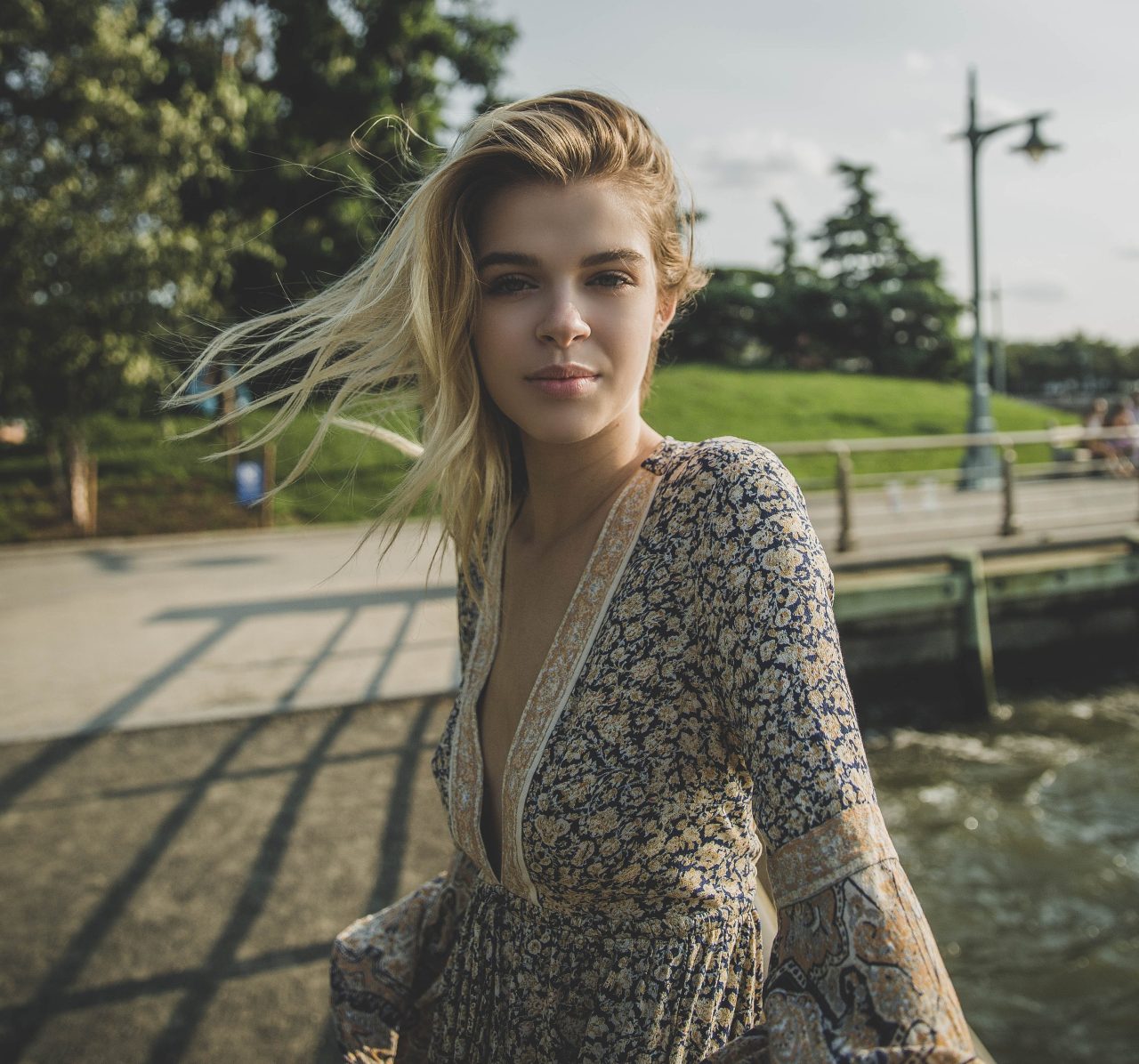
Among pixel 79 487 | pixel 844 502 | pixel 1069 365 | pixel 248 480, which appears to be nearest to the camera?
pixel 844 502

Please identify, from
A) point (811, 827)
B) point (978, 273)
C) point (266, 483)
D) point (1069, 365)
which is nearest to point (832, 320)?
point (978, 273)

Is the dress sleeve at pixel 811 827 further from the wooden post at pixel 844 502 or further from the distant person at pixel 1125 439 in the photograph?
the distant person at pixel 1125 439

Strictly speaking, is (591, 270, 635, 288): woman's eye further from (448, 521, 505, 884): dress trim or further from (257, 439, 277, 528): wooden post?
(257, 439, 277, 528): wooden post

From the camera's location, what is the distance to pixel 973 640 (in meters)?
9.43

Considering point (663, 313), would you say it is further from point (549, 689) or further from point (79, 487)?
point (79, 487)

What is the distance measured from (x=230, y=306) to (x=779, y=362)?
22.0 m

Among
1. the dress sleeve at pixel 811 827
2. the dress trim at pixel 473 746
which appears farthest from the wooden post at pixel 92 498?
the dress sleeve at pixel 811 827

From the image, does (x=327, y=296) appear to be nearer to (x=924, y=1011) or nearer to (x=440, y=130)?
(x=924, y=1011)

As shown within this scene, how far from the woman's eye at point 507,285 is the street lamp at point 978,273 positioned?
14055 millimetres

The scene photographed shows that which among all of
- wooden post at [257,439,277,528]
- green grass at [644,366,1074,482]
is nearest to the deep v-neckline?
wooden post at [257,439,277,528]

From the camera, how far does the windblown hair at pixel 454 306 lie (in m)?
1.47

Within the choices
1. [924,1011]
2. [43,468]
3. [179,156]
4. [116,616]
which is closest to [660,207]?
[924,1011]

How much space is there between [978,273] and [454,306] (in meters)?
16.5

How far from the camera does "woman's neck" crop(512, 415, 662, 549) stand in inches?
61.9
